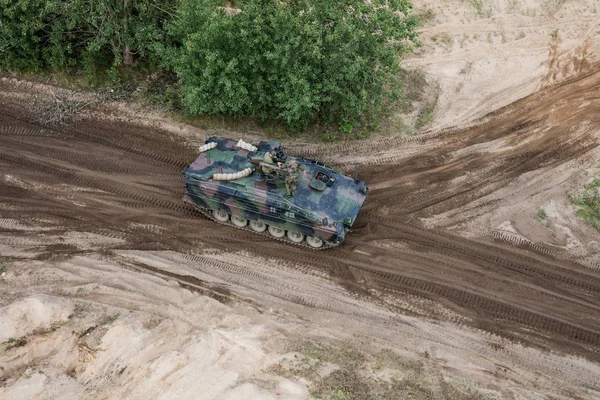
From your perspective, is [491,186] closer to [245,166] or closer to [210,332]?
[245,166]

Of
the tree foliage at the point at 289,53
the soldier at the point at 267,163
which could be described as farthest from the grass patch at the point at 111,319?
the tree foliage at the point at 289,53

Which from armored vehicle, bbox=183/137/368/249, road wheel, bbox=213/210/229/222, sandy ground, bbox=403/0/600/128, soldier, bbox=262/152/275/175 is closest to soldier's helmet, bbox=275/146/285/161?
armored vehicle, bbox=183/137/368/249

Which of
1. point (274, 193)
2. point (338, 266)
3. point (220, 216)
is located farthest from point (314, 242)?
point (220, 216)

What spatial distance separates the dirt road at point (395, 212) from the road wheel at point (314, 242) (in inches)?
11.5

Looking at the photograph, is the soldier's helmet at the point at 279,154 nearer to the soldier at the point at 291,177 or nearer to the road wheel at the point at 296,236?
the soldier at the point at 291,177

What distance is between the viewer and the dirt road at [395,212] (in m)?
14.8

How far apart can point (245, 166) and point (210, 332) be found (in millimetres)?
5049

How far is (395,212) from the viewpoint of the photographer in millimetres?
16906

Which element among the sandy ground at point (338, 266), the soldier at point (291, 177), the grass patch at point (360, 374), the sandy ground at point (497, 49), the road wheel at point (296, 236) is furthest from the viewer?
the sandy ground at point (497, 49)

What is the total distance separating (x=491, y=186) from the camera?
17906mm

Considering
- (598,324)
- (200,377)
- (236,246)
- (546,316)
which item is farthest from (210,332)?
(598,324)

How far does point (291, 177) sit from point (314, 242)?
2.24 metres

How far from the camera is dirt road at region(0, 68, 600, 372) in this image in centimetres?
1480

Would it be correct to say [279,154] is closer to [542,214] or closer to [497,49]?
[542,214]
